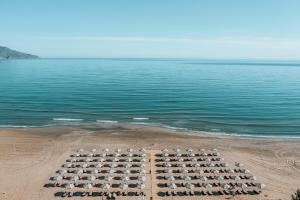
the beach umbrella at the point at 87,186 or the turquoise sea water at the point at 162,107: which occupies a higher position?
the turquoise sea water at the point at 162,107

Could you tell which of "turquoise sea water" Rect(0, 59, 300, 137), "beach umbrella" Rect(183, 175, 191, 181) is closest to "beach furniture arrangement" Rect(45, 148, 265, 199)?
"beach umbrella" Rect(183, 175, 191, 181)

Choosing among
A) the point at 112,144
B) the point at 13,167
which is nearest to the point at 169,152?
the point at 112,144

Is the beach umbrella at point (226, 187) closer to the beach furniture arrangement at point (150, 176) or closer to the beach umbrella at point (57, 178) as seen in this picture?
the beach furniture arrangement at point (150, 176)

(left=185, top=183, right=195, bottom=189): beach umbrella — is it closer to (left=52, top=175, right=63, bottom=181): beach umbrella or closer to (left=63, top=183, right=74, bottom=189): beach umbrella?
(left=63, top=183, right=74, bottom=189): beach umbrella

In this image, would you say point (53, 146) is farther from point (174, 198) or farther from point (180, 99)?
point (180, 99)

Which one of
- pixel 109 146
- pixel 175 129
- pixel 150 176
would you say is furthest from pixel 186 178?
pixel 175 129

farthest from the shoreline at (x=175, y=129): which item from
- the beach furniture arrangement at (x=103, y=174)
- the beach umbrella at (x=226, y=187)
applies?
the beach umbrella at (x=226, y=187)
